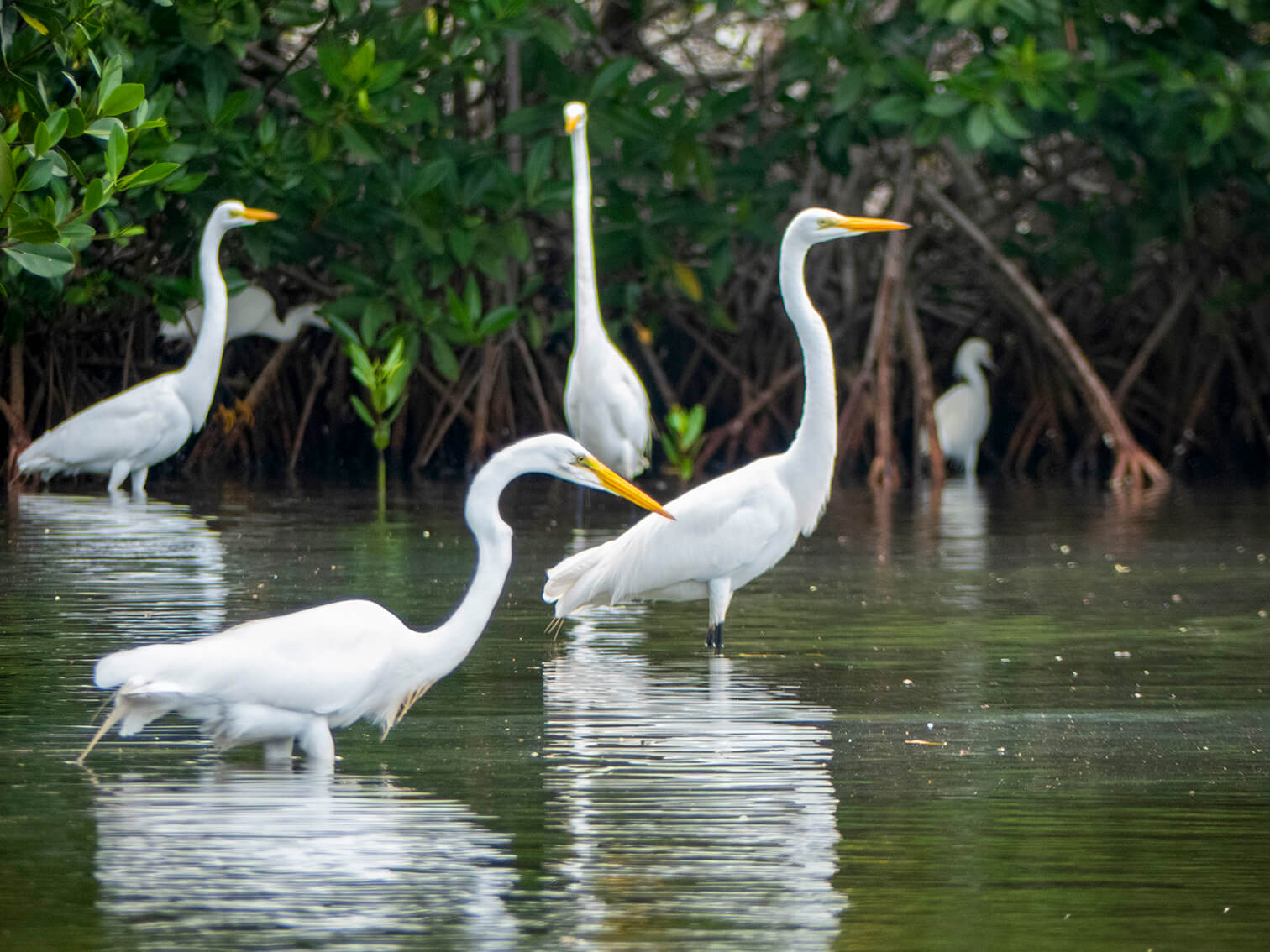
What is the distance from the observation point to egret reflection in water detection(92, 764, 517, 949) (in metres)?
2.99

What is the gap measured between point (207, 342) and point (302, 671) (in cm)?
728

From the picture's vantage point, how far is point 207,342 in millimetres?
11055

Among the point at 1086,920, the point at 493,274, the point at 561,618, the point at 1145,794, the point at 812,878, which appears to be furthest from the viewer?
the point at 493,274

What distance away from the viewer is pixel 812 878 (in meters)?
3.27

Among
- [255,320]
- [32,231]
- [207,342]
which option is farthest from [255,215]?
[32,231]

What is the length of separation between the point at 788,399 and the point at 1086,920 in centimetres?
1291

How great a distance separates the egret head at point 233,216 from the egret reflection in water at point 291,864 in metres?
6.98

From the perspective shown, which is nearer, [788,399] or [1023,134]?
[1023,134]

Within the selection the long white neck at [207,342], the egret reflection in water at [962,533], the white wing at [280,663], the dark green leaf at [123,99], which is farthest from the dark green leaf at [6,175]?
the long white neck at [207,342]

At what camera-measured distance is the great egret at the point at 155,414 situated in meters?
10.9

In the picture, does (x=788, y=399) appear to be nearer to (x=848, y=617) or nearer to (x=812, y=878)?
(x=848, y=617)

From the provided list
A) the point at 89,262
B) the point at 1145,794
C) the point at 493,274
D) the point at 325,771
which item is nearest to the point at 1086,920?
the point at 1145,794

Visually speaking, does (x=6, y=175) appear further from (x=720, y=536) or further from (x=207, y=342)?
(x=207, y=342)

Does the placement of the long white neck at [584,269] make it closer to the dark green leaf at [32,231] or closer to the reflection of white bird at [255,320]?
the reflection of white bird at [255,320]
